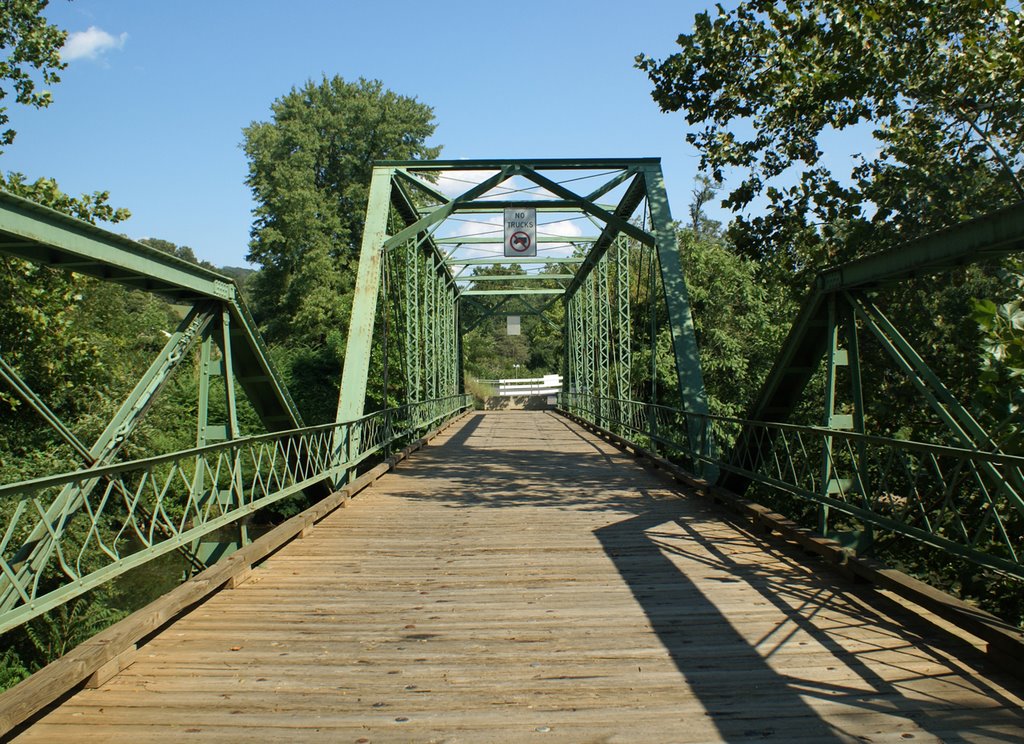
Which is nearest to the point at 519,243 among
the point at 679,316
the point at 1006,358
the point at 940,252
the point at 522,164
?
the point at 522,164

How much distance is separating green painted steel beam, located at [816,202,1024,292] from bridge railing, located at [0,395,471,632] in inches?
187

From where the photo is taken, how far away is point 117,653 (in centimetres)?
399

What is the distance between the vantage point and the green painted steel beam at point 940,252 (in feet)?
14.0

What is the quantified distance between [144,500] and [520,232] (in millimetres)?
9087

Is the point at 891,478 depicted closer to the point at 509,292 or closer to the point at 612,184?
the point at 612,184

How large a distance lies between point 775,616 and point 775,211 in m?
8.46

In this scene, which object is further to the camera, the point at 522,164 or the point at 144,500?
the point at 144,500

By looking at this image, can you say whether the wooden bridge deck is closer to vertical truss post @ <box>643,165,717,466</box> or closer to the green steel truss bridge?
the green steel truss bridge

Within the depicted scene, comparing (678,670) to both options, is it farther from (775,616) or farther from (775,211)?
(775,211)

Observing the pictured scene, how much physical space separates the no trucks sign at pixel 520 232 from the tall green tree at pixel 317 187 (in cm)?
1777

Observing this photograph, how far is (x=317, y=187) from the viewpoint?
40844 mm

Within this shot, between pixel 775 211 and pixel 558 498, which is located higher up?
pixel 775 211

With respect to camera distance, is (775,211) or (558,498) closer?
(558,498)

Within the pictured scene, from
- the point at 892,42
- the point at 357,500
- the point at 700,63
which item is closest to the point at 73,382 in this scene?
the point at 357,500
